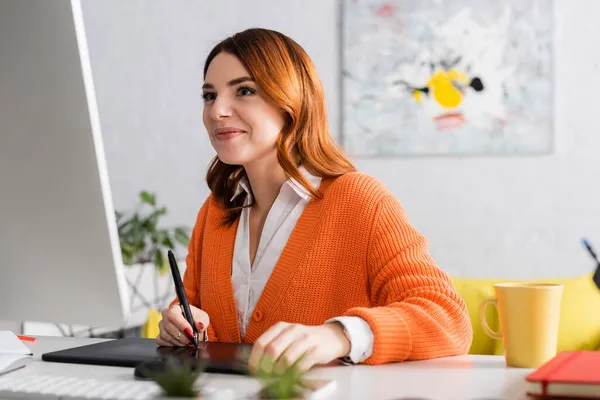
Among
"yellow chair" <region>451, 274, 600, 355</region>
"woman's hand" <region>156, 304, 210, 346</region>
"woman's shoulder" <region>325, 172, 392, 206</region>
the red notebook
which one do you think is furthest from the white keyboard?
"yellow chair" <region>451, 274, 600, 355</region>

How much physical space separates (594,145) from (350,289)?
1947 millimetres

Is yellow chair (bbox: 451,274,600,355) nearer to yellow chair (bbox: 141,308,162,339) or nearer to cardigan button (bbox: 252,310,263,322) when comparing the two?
cardigan button (bbox: 252,310,263,322)

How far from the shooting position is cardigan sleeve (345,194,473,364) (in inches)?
42.8

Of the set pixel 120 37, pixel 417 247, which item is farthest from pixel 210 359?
pixel 120 37

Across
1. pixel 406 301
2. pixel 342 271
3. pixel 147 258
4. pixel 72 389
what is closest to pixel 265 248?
pixel 342 271

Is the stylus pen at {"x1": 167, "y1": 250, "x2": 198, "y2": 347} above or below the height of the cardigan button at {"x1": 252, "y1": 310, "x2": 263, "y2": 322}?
above

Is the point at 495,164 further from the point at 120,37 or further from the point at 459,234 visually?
the point at 120,37

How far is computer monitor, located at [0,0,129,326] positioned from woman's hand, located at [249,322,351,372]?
0.60ft

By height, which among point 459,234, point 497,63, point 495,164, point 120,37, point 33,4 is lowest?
point 459,234

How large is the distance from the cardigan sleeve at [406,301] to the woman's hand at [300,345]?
0.06 metres

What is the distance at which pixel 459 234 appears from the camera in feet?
10.3

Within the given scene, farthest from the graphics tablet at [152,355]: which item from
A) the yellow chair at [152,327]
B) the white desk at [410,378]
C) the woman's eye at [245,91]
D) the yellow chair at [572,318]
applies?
the yellow chair at [572,318]

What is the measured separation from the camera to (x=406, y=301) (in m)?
1.18

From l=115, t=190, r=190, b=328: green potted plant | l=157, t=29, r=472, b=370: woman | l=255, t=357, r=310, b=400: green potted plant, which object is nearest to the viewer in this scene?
l=255, t=357, r=310, b=400: green potted plant
